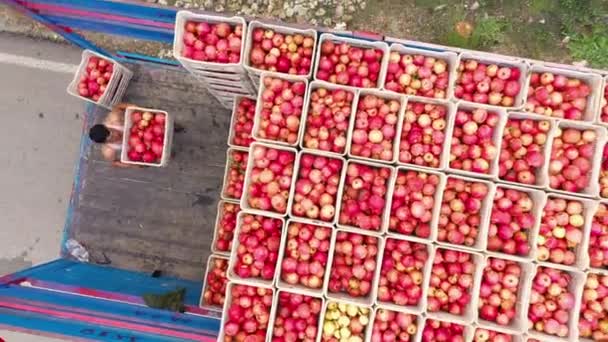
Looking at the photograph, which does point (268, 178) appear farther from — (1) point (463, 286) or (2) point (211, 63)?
(1) point (463, 286)

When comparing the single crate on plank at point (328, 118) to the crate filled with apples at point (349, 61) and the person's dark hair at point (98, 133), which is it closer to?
the crate filled with apples at point (349, 61)

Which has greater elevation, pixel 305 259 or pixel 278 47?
pixel 278 47

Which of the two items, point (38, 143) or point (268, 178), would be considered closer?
point (268, 178)

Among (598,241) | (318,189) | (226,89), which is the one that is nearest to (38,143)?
(226,89)

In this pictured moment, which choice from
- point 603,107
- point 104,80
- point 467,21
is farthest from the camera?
point 467,21

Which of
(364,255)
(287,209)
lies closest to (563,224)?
(364,255)

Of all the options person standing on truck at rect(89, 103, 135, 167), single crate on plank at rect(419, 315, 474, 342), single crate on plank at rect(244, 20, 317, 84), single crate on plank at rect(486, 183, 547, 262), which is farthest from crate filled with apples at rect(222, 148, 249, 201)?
single crate on plank at rect(486, 183, 547, 262)

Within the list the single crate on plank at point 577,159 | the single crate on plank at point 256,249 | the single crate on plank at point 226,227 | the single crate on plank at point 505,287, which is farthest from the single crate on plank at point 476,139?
the single crate on plank at point 226,227

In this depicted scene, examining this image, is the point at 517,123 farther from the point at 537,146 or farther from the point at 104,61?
the point at 104,61
